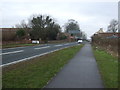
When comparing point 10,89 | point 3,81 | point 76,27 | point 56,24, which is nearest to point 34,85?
point 10,89

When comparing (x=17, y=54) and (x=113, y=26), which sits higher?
(x=113, y=26)

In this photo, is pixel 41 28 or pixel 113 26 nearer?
pixel 41 28

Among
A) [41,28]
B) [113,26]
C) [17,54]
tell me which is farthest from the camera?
[113,26]

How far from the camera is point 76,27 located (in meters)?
118

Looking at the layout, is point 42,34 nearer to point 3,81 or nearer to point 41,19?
point 41,19

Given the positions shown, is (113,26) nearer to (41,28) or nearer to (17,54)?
(41,28)

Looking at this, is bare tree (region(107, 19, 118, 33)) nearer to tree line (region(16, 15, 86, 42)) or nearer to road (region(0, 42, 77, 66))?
tree line (region(16, 15, 86, 42))

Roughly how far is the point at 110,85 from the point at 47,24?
221ft

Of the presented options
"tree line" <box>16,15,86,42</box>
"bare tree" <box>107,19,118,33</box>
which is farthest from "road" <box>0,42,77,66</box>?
"bare tree" <box>107,19,118,33</box>

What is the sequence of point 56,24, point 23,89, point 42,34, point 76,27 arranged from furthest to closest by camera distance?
point 76,27 → point 56,24 → point 42,34 → point 23,89

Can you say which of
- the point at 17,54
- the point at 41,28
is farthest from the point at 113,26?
the point at 17,54

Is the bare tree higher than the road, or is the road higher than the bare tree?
the bare tree

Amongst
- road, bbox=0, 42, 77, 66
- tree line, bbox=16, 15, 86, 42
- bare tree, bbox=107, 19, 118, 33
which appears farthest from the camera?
bare tree, bbox=107, 19, 118, 33

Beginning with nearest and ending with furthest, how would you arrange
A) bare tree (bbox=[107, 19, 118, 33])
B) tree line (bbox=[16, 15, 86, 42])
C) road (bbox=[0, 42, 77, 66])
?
road (bbox=[0, 42, 77, 66]) < tree line (bbox=[16, 15, 86, 42]) < bare tree (bbox=[107, 19, 118, 33])
